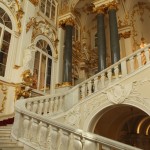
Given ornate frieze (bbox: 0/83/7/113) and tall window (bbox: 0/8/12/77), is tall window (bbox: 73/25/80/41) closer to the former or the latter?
tall window (bbox: 0/8/12/77)

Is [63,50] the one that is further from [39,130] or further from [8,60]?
[39,130]

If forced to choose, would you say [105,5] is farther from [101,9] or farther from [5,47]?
[5,47]

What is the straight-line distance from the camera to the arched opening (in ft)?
22.3

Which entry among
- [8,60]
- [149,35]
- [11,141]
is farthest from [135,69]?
[149,35]

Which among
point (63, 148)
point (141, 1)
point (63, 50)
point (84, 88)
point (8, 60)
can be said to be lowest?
point (63, 148)

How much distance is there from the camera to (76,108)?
6.73 m

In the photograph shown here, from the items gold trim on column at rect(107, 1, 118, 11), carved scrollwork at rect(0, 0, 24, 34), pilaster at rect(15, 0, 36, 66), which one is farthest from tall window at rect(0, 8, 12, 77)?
→ gold trim on column at rect(107, 1, 118, 11)

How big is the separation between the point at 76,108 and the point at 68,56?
4.26 m

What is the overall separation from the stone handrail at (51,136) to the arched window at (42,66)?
16.2ft

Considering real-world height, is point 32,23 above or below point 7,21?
above

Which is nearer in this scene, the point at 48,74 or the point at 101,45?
the point at 101,45

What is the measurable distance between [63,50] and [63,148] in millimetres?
8340

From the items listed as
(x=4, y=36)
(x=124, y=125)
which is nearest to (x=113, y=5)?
(x=4, y=36)

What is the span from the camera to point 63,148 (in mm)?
3170
